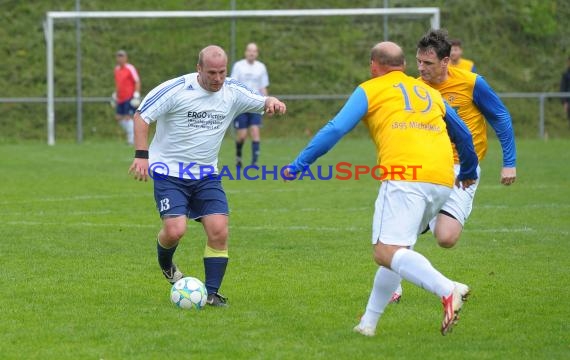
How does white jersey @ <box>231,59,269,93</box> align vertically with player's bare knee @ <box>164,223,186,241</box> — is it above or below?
above

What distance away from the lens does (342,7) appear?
30094 millimetres

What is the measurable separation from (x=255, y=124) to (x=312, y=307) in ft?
38.5

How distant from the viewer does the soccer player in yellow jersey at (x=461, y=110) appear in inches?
290

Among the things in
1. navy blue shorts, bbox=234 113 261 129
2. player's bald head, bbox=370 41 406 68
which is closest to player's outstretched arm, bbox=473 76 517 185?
player's bald head, bbox=370 41 406 68

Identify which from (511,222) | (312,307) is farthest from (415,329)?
(511,222)

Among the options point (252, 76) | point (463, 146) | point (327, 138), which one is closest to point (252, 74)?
point (252, 76)

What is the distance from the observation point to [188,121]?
7684mm

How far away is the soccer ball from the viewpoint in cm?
729

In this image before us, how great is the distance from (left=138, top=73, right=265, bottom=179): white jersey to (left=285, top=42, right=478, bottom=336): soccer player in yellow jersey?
5.22 feet

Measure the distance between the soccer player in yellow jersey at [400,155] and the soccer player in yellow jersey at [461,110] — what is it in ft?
3.06

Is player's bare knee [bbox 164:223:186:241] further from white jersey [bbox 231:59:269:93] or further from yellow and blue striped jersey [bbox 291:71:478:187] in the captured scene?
white jersey [bbox 231:59:269:93]

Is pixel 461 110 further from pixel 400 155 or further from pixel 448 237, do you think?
pixel 400 155

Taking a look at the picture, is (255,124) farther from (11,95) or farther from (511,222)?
(11,95)

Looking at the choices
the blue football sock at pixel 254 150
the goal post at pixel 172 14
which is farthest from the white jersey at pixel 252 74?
the goal post at pixel 172 14
